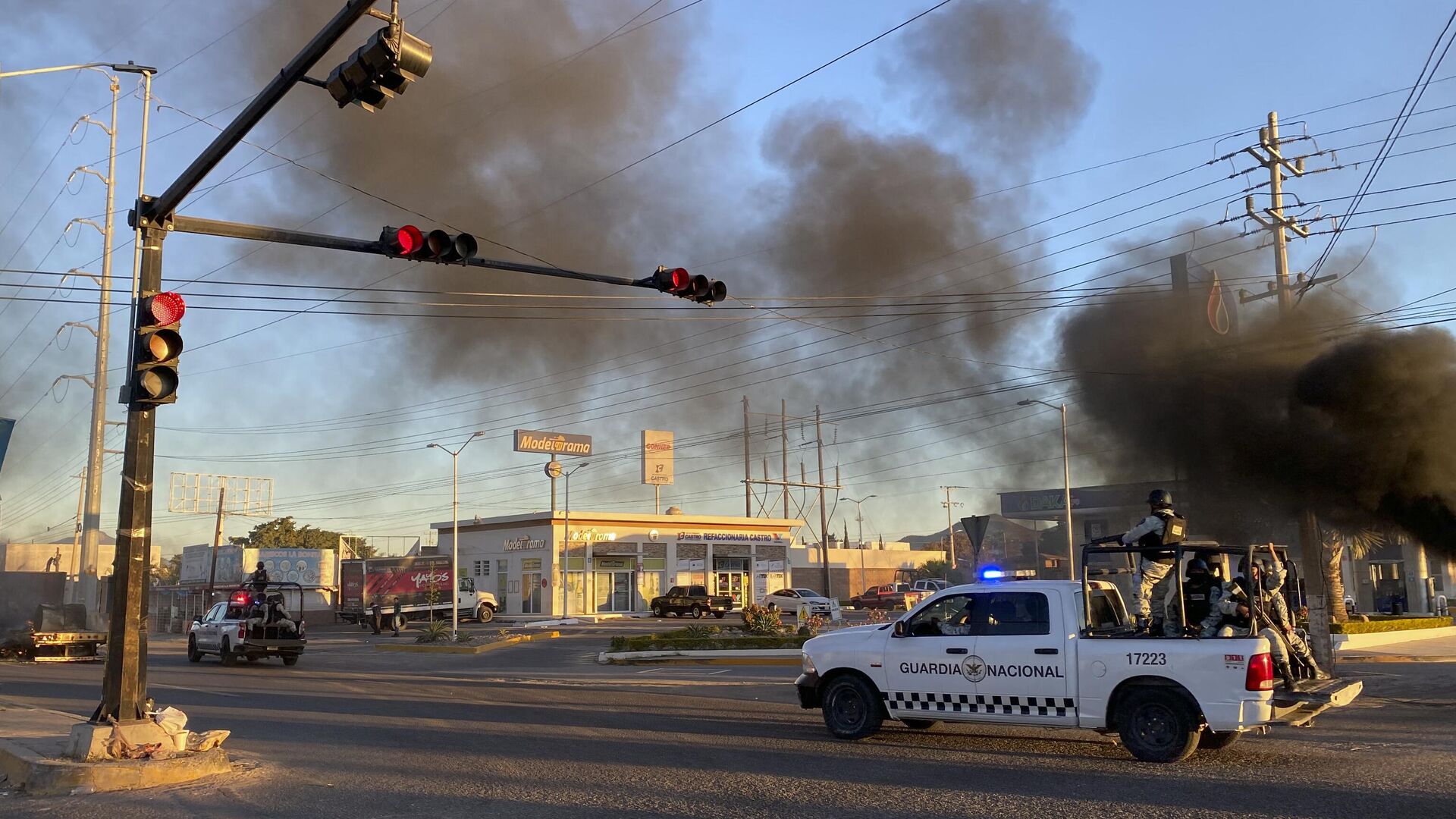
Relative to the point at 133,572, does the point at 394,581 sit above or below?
below

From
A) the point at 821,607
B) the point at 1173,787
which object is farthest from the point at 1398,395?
the point at 821,607

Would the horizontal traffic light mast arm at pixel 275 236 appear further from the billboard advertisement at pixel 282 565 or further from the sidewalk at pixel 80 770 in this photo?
the billboard advertisement at pixel 282 565

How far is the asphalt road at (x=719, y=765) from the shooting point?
277 inches

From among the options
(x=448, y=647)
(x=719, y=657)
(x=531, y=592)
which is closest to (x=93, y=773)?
(x=719, y=657)

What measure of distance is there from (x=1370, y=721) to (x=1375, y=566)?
37711 mm

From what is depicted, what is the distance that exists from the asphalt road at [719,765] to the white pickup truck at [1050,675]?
12.6 inches

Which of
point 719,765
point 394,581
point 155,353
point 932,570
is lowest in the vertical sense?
point 719,765

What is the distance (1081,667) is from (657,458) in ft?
172

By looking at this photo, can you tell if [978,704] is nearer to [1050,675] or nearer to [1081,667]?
[1050,675]

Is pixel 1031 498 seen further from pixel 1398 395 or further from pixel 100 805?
pixel 100 805

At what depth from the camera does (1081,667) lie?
8.94 meters

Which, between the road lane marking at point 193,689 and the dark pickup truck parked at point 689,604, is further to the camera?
the dark pickup truck parked at point 689,604

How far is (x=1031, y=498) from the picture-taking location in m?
51.7

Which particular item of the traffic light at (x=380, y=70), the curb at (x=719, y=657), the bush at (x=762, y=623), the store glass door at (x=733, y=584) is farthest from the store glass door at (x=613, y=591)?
the traffic light at (x=380, y=70)
